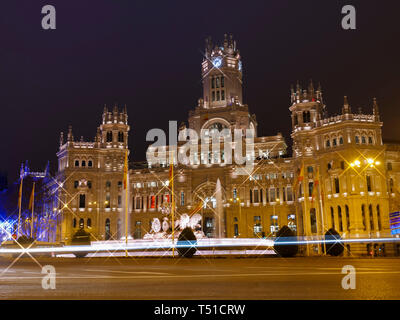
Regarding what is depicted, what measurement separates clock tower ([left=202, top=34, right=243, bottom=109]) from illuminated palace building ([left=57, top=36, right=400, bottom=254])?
0.83ft

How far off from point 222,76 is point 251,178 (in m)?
29.4

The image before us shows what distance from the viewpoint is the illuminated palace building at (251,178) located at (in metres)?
65.1

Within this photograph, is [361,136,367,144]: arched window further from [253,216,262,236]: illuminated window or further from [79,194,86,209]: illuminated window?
[79,194,86,209]: illuminated window

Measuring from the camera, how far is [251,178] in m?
82.0

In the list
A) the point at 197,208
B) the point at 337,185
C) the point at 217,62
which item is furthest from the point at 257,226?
the point at 217,62

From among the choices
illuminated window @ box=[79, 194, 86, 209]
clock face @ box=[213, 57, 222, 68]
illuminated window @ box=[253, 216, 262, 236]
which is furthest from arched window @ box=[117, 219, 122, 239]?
clock face @ box=[213, 57, 222, 68]

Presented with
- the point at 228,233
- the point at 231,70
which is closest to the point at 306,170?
the point at 228,233

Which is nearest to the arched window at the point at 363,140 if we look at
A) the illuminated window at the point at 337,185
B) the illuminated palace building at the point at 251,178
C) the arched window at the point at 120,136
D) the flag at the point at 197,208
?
the illuminated palace building at the point at 251,178

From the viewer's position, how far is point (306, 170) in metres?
72.0

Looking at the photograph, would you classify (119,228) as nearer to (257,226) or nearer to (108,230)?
(108,230)

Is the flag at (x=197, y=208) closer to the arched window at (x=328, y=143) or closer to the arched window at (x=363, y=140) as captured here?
the arched window at (x=328, y=143)

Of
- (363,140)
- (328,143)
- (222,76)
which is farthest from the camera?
(222,76)

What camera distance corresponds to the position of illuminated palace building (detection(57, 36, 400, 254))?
214ft
